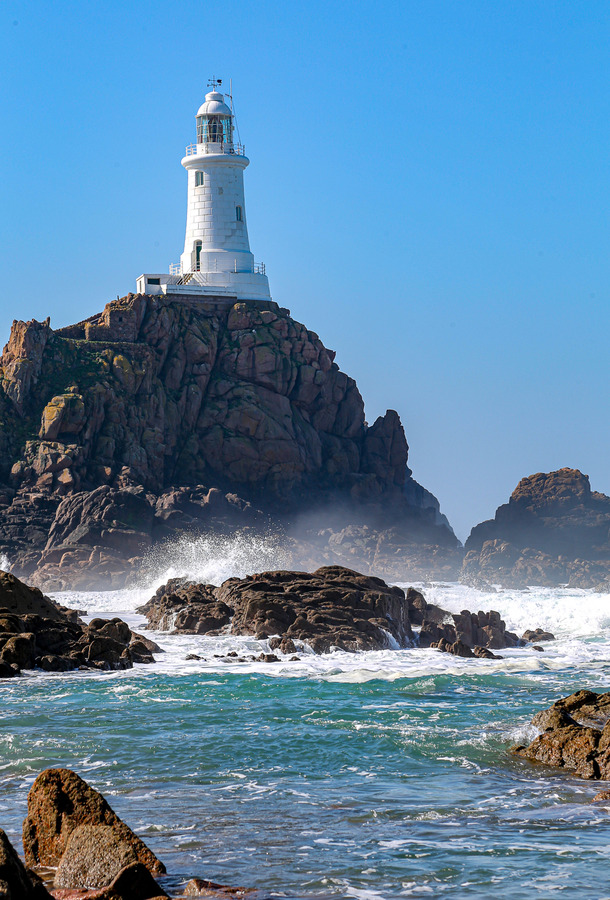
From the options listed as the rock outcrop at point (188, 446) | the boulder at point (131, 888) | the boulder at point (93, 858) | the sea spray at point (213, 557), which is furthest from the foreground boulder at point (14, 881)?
the rock outcrop at point (188, 446)

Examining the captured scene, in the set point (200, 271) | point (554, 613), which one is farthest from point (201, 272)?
point (554, 613)

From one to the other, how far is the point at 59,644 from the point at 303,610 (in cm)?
849

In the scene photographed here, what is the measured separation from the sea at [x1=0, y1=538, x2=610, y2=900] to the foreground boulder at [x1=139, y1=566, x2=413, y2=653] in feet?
7.03

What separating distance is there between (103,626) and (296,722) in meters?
12.3

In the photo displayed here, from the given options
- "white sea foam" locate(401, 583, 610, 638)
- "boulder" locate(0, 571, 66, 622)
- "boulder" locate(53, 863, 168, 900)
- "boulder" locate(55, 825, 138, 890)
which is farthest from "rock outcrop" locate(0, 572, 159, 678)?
"white sea foam" locate(401, 583, 610, 638)

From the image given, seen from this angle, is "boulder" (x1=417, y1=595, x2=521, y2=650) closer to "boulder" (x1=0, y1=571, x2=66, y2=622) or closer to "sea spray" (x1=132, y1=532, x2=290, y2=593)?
"boulder" (x1=0, y1=571, x2=66, y2=622)

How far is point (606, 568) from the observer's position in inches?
2889

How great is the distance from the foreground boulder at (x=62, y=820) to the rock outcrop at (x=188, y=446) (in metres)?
48.0

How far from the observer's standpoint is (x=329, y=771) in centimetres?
1373

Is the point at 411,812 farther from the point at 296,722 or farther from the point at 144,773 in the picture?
the point at 296,722

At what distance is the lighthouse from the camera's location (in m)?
73.1

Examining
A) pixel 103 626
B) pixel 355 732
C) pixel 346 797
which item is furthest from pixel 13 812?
pixel 103 626

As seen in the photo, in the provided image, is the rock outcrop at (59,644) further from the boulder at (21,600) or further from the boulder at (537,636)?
the boulder at (537,636)

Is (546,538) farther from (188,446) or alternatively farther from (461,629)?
(461,629)
